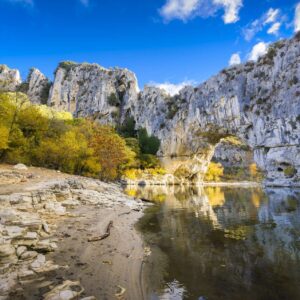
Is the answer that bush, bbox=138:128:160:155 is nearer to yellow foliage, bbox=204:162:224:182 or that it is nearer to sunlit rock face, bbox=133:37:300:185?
sunlit rock face, bbox=133:37:300:185

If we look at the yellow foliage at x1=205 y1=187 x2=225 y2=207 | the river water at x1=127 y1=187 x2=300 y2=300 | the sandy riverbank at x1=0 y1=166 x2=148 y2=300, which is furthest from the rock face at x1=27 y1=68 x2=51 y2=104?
the river water at x1=127 y1=187 x2=300 y2=300

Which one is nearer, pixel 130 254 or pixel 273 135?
pixel 130 254

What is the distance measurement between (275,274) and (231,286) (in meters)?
1.71

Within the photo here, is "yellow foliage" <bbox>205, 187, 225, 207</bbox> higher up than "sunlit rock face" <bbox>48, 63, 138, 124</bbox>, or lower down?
lower down

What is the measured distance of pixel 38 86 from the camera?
363ft

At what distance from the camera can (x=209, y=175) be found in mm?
97062

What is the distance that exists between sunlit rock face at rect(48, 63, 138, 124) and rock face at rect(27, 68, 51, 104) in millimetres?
8406

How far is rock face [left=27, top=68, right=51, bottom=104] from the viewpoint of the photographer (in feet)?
→ 355

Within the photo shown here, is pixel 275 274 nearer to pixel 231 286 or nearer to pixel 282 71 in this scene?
pixel 231 286

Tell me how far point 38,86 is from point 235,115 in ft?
297

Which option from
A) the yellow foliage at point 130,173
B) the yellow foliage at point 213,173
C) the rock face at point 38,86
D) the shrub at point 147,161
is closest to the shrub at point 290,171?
the shrub at point 147,161

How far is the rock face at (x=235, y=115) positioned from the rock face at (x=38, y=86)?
40.7 metres

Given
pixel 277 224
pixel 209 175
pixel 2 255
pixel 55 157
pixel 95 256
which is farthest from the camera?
pixel 209 175

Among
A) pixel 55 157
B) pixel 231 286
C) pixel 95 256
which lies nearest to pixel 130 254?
pixel 95 256
